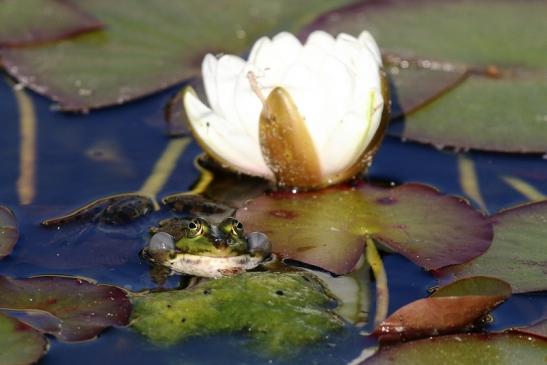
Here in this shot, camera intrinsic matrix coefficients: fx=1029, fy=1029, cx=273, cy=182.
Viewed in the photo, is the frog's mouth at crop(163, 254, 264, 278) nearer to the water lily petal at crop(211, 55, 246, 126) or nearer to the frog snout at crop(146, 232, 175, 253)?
the frog snout at crop(146, 232, 175, 253)

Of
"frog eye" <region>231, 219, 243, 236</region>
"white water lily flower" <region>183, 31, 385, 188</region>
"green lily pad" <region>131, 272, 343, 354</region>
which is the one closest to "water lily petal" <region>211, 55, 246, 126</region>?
"white water lily flower" <region>183, 31, 385, 188</region>

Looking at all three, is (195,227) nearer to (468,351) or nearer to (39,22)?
(468,351)

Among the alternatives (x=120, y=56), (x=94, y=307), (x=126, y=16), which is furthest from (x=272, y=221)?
(x=126, y=16)

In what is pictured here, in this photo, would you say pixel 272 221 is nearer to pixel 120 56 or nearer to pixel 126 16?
pixel 120 56

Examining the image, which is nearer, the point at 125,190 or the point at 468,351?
the point at 468,351

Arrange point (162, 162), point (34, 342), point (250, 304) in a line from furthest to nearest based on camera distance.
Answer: point (162, 162) < point (250, 304) < point (34, 342)

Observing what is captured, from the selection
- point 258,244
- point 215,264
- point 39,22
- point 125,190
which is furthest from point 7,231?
point 39,22

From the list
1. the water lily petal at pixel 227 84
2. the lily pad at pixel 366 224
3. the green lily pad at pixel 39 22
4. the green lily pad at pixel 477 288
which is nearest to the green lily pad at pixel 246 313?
the lily pad at pixel 366 224
